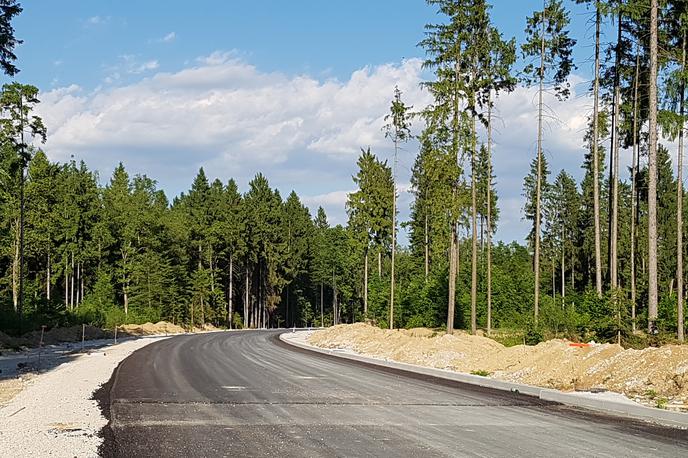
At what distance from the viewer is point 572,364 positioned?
19.1m

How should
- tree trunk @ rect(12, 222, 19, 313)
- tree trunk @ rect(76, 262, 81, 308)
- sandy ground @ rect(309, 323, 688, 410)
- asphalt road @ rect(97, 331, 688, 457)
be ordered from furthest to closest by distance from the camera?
1. tree trunk @ rect(76, 262, 81, 308)
2. tree trunk @ rect(12, 222, 19, 313)
3. sandy ground @ rect(309, 323, 688, 410)
4. asphalt road @ rect(97, 331, 688, 457)

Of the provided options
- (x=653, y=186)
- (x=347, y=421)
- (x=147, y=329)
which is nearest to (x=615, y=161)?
(x=653, y=186)

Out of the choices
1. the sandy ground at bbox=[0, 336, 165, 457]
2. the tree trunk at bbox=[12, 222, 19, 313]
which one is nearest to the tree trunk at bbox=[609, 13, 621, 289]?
the sandy ground at bbox=[0, 336, 165, 457]

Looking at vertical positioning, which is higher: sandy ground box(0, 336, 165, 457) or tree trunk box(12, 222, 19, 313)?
tree trunk box(12, 222, 19, 313)

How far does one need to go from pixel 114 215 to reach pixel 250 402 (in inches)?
2877

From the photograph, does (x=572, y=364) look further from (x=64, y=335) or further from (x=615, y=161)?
(x=64, y=335)

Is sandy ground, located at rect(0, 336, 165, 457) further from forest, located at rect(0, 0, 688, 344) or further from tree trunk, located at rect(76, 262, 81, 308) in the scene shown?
tree trunk, located at rect(76, 262, 81, 308)

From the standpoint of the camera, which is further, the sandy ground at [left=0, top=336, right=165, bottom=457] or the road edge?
the road edge

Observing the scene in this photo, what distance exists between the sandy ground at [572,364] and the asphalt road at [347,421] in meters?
2.19

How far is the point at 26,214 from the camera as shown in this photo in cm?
5531

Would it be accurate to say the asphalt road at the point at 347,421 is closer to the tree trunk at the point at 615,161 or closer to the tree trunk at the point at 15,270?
the tree trunk at the point at 615,161

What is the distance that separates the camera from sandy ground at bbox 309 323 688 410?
51.3ft

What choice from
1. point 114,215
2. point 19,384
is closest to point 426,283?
point 19,384

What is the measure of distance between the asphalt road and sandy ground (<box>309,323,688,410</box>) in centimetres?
219
